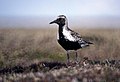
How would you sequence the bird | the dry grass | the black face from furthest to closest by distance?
the dry grass, the black face, the bird

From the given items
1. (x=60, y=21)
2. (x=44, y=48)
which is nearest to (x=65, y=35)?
(x=60, y=21)

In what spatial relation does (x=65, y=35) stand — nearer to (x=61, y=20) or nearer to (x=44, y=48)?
(x=61, y=20)

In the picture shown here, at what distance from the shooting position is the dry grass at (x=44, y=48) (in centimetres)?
2952

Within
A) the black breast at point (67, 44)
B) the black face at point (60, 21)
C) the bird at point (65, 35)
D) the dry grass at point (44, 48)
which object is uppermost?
the black face at point (60, 21)

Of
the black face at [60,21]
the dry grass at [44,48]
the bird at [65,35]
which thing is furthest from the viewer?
the dry grass at [44,48]

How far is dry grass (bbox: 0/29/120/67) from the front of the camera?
1162 inches

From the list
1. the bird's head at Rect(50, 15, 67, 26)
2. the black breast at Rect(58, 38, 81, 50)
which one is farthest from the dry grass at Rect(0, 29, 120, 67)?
the bird's head at Rect(50, 15, 67, 26)

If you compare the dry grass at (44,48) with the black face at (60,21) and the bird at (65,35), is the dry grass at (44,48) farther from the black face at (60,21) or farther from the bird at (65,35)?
the black face at (60,21)

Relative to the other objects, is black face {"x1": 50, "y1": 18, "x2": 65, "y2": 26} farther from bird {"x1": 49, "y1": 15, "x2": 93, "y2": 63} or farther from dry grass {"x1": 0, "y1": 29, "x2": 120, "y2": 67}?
dry grass {"x1": 0, "y1": 29, "x2": 120, "y2": 67}

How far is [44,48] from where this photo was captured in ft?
111

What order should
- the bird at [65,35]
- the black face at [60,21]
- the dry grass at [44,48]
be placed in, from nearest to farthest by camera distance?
the bird at [65,35]
the black face at [60,21]
the dry grass at [44,48]

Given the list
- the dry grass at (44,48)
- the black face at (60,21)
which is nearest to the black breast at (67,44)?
the black face at (60,21)

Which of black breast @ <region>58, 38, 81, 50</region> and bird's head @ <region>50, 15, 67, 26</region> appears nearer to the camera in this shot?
black breast @ <region>58, 38, 81, 50</region>

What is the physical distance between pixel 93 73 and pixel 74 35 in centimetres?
535
